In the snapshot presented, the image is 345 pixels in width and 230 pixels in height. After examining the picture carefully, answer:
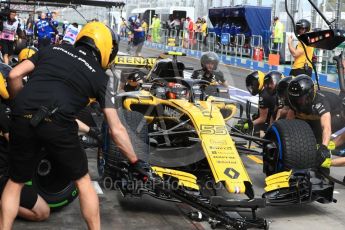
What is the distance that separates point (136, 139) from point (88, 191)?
1854 mm

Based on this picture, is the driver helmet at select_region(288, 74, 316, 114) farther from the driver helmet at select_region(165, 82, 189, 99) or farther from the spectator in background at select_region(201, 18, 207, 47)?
the spectator in background at select_region(201, 18, 207, 47)

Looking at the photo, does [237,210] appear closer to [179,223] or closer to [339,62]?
[179,223]

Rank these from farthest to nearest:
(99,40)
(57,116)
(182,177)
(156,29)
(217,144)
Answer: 1. (156,29)
2. (217,144)
3. (182,177)
4. (99,40)
5. (57,116)

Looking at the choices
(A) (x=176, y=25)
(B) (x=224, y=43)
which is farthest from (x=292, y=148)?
(A) (x=176, y=25)

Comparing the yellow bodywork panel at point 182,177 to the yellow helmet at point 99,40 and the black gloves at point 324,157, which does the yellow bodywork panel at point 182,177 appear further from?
the black gloves at point 324,157

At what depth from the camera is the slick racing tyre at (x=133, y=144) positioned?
17.8 feet

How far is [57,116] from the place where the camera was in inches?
148

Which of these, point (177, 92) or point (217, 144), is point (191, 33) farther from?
point (217, 144)

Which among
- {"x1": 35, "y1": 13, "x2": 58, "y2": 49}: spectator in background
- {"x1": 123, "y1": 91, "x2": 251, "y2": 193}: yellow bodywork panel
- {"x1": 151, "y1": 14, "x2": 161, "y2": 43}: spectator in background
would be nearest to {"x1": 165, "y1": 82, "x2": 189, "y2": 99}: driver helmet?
{"x1": 123, "y1": 91, "x2": 251, "y2": 193}: yellow bodywork panel

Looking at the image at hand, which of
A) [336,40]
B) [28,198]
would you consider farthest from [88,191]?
[336,40]

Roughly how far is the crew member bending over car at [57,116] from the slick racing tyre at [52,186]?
1.06 metres

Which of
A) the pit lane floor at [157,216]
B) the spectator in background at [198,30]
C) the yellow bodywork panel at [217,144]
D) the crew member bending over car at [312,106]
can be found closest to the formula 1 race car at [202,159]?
the yellow bodywork panel at [217,144]

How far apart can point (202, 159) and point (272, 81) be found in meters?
1.84

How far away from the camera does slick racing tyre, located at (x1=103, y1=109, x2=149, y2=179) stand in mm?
5434
